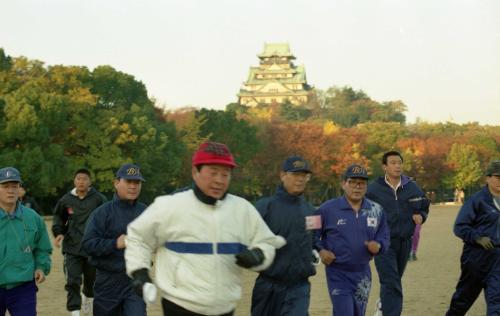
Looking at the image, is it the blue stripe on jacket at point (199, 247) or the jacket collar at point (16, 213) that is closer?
the blue stripe on jacket at point (199, 247)

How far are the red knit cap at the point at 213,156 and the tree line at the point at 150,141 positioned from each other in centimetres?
4163

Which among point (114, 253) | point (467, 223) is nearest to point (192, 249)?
point (114, 253)

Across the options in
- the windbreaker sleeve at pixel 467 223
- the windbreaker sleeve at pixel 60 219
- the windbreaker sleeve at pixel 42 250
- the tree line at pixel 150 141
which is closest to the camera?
the windbreaker sleeve at pixel 42 250

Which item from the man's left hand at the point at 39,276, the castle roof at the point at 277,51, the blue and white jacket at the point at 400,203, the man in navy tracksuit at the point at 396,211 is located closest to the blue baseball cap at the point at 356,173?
the man in navy tracksuit at the point at 396,211

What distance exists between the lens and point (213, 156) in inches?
190

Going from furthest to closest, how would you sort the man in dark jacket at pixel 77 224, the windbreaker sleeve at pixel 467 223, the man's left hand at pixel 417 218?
the man in dark jacket at pixel 77 224
the man's left hand at pixel 417 218
the windbreaker sleeve at pixel 467 223

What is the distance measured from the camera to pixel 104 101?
5791cm

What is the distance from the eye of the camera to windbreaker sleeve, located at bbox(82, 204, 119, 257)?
24.4 feet

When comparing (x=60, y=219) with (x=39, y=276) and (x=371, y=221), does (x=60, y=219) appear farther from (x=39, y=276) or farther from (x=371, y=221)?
(x=371, y=221)

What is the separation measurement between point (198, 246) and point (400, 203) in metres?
5.69

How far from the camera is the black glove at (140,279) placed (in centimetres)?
462

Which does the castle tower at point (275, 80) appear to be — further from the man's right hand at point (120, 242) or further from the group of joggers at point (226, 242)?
the man's right hand at point (120, 242)

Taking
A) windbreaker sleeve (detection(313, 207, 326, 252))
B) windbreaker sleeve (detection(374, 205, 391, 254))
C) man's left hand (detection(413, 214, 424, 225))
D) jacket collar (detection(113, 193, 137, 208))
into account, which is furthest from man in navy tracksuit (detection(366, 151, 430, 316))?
jacket collar (detection(113, 193, 137, 208))

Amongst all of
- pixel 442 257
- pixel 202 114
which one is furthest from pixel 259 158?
pixel 442 257
